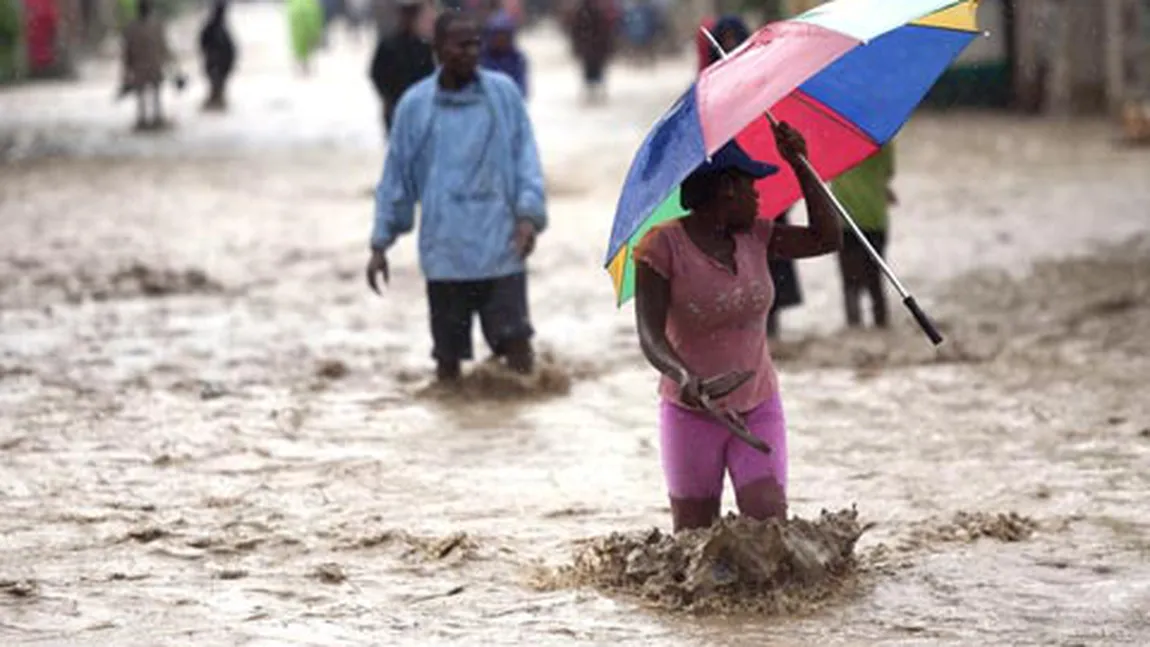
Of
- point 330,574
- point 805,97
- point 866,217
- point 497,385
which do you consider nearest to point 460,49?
point 497,385

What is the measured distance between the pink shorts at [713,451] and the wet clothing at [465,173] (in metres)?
3.38

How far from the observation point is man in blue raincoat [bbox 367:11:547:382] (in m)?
9.65

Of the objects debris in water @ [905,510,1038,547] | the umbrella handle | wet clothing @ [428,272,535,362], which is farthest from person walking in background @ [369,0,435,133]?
the umbrella handle

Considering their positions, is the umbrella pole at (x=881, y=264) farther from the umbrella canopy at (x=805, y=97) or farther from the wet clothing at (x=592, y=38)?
the wet clothing at (x=592, y=38)

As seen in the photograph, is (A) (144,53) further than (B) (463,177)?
Yes

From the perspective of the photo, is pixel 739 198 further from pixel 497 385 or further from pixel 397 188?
pixel 497 385

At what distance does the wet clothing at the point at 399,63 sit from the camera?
1603 centimetres

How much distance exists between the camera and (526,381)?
403 inches

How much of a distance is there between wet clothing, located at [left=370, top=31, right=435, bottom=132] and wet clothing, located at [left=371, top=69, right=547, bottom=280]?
6.22m

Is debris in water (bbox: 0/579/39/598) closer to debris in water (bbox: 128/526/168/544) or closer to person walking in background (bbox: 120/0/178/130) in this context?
debris in water (bbox: 128/526/168/544)

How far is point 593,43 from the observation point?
109 feet

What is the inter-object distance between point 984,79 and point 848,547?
21.1 meters

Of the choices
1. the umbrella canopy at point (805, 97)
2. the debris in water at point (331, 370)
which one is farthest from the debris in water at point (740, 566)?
the debris in water at point (331, 370)

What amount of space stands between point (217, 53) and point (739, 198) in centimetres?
2684
